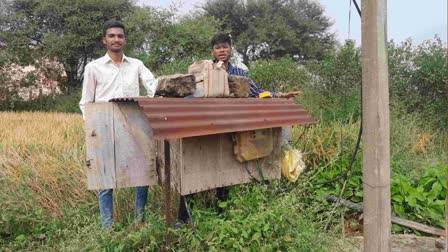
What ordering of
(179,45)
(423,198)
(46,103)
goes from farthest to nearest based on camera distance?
1. (46,103)
2. (179,45)
3. (423,198)

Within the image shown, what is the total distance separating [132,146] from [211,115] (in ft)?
1.92

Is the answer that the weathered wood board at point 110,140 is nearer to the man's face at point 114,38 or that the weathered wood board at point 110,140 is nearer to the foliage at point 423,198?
the man's face at point 114,38

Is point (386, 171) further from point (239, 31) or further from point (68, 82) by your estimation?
point (239, 31)

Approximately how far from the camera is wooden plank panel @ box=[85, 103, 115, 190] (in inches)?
100

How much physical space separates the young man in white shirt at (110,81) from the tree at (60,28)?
39.5ft

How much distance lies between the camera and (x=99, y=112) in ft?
8.39

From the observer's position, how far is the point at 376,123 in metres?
2.30

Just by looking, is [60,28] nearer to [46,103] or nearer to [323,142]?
[46,103]

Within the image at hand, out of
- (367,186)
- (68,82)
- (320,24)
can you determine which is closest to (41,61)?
(68,82)

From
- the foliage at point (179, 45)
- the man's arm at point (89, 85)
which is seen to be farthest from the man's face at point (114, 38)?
the foliage at point (179, 45)

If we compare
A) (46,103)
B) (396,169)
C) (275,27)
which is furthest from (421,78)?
(275,27)

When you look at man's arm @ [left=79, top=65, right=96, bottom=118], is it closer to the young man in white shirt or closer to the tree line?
the young man in white shirt

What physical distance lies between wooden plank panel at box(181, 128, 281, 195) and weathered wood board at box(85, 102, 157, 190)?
0.38 metres

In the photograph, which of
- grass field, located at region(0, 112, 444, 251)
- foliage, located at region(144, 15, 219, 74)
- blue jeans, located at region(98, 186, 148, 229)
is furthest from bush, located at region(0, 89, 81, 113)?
blue jeans, located at region(98, 186, 148, 229)
